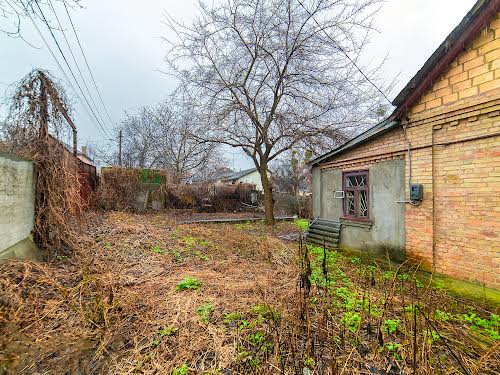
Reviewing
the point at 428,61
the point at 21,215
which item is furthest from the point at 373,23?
the point at 21,215

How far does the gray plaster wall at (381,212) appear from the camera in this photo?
18.9 ft

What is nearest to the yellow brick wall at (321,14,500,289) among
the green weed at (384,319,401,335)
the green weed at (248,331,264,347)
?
the green weed at (384,319,401,335)

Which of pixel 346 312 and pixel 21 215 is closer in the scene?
pixel 346 312

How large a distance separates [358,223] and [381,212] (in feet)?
2.63

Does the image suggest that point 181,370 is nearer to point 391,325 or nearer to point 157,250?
point 391,325

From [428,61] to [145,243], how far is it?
756cm

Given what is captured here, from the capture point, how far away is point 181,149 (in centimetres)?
2461

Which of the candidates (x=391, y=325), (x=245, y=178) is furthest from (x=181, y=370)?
(x=245, y=178)

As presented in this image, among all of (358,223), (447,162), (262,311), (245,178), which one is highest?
(245,178)

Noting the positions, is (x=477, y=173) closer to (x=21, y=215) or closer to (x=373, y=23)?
(x=373, y=23)

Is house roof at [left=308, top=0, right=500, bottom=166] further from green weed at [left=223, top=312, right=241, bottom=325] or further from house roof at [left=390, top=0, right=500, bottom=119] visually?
green weed at [left=223, top=312, right=241, bottom=325]

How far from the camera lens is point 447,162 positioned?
15.7ft

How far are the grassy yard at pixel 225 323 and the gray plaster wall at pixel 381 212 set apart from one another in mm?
1314

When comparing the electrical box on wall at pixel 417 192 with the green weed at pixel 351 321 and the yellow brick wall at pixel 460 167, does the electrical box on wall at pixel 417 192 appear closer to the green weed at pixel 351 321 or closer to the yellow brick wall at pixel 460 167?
the yellow brick wall at pixel 460 167
